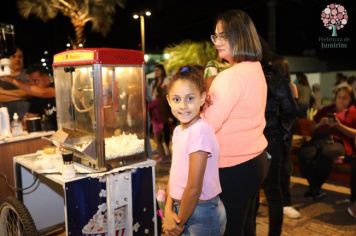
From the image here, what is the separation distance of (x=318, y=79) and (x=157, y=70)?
14285 mm

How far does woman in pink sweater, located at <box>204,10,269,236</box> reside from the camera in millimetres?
2002

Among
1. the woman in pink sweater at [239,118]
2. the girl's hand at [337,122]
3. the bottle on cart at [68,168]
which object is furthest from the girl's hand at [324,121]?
the bottle on cart at [68,168]

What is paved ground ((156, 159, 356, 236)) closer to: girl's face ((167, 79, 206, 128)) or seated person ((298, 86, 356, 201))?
seated person ((298, 86, 356, 201))

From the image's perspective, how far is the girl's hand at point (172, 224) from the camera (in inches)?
73.2

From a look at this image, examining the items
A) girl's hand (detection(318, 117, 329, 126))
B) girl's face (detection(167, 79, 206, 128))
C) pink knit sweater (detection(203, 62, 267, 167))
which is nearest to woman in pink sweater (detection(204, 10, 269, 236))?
pink knit sweater (detection(203, 62, 267, 167))

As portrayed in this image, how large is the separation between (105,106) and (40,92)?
191 centimetres

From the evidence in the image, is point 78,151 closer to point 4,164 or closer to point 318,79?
point 4,164

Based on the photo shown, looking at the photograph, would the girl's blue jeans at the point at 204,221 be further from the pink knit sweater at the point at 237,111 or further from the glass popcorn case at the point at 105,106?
the glass popcorn case at the point at 105,106

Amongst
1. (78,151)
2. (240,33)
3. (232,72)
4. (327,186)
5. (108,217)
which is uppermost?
(240,33)

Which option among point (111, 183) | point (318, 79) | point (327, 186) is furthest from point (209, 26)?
point (111, 183)

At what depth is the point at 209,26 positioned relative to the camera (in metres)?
18.4

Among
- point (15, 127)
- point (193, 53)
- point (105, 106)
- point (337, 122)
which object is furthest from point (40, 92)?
point (193, 53)

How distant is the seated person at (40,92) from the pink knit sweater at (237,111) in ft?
8.73

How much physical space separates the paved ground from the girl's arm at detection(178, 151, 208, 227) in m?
2.16
